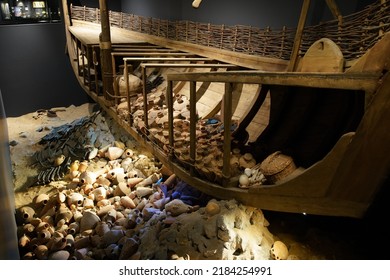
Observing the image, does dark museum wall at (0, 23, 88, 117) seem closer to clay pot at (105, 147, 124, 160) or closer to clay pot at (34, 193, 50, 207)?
clay pot at (105, 147, 124, 160)

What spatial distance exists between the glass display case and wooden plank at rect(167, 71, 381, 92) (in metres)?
8.24

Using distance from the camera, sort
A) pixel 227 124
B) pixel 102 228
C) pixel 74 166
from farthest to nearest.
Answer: pixel 74 166, pixel 102 228, pixel 227 124

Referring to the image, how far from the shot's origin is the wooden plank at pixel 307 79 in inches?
80.8

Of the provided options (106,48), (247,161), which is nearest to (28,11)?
(106,48)

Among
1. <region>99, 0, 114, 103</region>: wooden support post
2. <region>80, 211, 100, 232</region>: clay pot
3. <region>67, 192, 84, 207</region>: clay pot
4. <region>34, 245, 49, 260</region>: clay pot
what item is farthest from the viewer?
<region>99, 0, 114, 103</region>: wooden support post

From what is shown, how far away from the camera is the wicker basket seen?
9.45 ft

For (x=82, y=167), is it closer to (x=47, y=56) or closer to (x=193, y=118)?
(x=193, y=118)

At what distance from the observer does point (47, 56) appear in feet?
33.2

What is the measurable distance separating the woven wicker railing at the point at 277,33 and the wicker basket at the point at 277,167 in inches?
53.1

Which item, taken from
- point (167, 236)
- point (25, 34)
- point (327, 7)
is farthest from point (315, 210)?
point (25, 34)

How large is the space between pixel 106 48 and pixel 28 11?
17.4 feet

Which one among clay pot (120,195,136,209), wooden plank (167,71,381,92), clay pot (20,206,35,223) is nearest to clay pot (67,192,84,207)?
clay pot (20,206,35,223)

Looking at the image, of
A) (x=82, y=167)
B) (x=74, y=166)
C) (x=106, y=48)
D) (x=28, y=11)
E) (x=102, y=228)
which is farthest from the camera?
(x=28, y=11)

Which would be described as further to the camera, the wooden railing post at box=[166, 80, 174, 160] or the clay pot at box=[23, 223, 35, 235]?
the clay pot at box=[23, 223, 35, 235]
